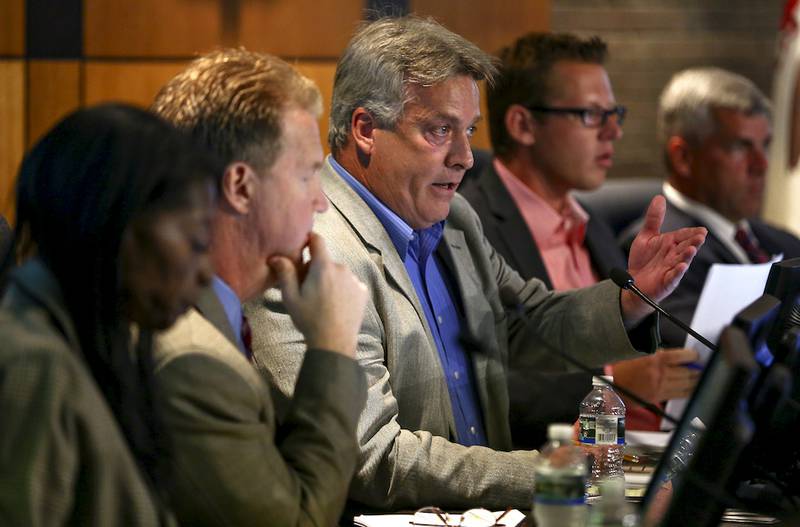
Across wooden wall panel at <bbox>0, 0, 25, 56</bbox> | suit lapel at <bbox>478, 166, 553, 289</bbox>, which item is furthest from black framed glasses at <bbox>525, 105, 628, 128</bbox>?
wooden wall panel at <bbox>0, 0, 25, 56</bbox>

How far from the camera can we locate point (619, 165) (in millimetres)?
5367

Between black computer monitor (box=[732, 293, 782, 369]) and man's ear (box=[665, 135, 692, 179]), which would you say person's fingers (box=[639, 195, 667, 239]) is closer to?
black computer monitor (box=[732, 293, 782, 369])

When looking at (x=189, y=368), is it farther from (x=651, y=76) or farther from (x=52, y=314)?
(x=651, y=76)

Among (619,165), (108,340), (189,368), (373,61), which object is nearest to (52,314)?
(108,340)

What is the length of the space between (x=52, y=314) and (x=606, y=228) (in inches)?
99.5

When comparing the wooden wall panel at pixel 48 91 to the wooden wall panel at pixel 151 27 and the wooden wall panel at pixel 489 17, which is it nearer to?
the wooden wall panel at pixel 151 27

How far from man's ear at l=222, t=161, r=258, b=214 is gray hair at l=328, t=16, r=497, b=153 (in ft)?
2.25

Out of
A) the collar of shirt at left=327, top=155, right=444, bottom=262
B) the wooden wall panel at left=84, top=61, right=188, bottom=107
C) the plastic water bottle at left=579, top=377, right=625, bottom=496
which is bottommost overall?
the plastic water bottle at left=579, top=377, right=625, bottom=496

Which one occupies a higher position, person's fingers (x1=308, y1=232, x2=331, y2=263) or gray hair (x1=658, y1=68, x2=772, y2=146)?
person's fingers (x1=308, y1=232, x2=331, y2=263)

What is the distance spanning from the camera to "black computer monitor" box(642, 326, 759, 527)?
1281 millimetres

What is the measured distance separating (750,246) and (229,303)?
8.32ft

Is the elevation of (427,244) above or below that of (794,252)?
above

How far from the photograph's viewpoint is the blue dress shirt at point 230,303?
1.65m

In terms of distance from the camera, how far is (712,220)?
3836 mm
